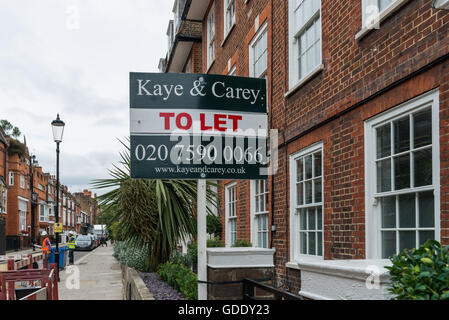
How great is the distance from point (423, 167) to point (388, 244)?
1.04m

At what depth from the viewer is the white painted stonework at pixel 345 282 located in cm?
221

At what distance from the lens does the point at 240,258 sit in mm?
3666

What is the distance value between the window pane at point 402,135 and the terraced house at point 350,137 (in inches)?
0.4

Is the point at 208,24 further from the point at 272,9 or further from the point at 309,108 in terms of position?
the point at 309,108

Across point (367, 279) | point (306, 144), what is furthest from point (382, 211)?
point (367, 279)

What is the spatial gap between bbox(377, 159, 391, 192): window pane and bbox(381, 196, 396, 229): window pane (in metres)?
0.12

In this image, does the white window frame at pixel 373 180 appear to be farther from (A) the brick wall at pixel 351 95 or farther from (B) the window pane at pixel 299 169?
(B) the window pane at pixel 299 169

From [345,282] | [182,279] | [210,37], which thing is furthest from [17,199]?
[345,282]

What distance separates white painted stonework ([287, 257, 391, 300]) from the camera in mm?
2209

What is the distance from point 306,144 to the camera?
741 centimetres

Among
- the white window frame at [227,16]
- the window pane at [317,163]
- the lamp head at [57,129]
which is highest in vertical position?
the white window frame at [227,16]

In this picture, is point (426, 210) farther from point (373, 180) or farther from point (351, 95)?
point (351, 95)

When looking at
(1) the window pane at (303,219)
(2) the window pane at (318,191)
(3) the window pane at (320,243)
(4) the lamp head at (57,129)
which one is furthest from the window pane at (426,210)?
(4) the lamp head at (57,129)

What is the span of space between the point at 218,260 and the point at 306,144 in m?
4.10
